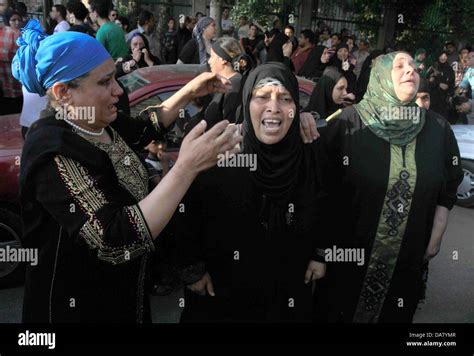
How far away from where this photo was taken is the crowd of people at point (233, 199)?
1632 millimetres

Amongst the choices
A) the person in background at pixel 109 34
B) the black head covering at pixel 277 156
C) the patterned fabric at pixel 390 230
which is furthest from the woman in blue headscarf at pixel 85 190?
the person in background at pixel 109 34

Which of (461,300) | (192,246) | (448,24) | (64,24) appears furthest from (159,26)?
(192,246)

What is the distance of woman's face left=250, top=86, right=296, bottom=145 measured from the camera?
2.18m

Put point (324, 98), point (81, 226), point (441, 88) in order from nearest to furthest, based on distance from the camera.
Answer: point (81, 226) → point (324, 98) → point (441, 88)

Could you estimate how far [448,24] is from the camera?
14492 millimetres

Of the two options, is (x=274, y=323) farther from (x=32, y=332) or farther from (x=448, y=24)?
(x=448, y=24)

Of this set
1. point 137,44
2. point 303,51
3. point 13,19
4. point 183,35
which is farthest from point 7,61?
point 303,51

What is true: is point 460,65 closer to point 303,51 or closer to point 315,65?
point 303,51

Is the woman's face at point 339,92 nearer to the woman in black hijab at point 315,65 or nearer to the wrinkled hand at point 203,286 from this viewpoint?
the wrinkled hand at point 203,286

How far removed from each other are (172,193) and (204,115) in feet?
7.80

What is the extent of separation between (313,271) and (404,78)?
1077 millimetres

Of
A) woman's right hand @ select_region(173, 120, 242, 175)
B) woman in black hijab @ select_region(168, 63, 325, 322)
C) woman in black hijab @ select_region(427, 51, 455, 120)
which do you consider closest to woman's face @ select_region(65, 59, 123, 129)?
woman's right hand @ select_region(173, 120, 242, 175)

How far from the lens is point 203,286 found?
232 centimetres

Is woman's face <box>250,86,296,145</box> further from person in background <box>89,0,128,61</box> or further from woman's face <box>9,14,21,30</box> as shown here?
woman's face <box>9,14,21,30</box>
